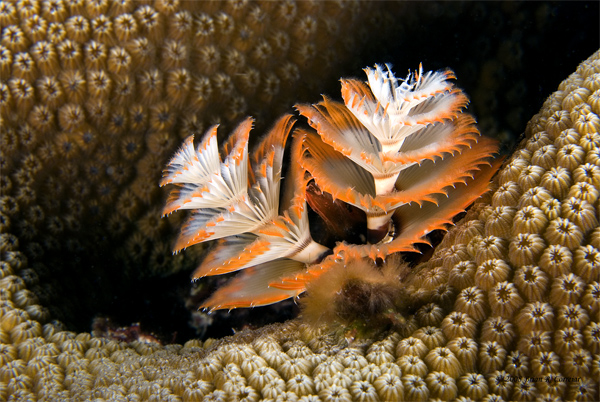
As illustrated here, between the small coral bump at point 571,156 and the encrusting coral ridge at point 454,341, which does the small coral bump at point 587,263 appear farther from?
the small coral bump at point 571,156

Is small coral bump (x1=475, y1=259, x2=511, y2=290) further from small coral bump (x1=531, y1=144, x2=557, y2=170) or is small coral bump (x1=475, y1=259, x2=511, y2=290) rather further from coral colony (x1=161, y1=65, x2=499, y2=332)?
small coral bump (x1=531, y1=144, x2=557, y2=170)

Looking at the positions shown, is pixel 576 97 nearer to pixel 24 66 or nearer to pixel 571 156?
pixel 571 156

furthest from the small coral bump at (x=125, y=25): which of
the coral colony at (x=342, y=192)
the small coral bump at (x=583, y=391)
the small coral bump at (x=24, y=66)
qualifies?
the small coral bump at (x=583, y=391)

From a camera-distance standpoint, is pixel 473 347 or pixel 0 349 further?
pixel 0 349

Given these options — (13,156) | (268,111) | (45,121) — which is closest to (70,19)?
(45,121)

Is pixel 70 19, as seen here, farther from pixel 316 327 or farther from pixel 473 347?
pixel 473 347

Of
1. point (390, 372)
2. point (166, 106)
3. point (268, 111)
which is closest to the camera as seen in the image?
point (390, 372)

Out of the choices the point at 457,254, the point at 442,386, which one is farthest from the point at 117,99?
the point at 442,386
